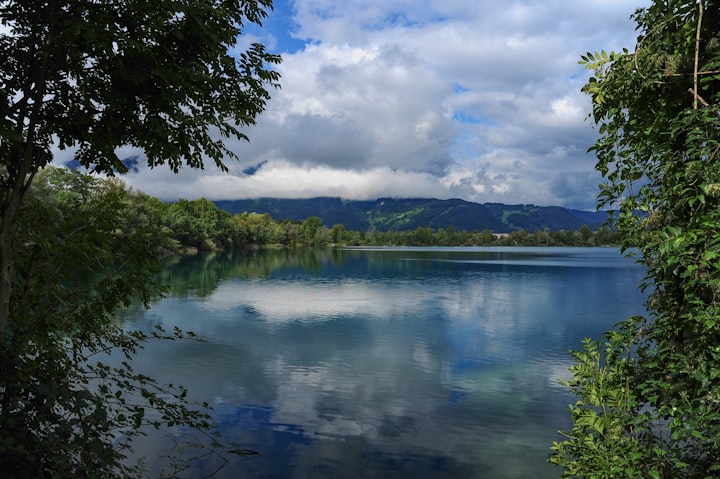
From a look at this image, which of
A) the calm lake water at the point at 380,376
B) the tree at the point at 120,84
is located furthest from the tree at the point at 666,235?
the calm lake water at the point at 380,376

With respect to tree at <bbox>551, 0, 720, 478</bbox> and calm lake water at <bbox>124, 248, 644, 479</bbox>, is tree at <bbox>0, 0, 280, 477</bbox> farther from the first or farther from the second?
→ calm lake water at <bbox>124, 248, 644, 479</bbox>

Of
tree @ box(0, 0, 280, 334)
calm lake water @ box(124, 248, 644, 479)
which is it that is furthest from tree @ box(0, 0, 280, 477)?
calm lake water @ box(124, 248, 644, 479)

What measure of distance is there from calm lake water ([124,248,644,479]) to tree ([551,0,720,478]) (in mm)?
9474

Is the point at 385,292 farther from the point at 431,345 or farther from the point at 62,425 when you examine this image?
the point at 62,425

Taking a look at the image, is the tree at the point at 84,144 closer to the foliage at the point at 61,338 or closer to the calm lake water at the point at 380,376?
the foliage at the point at 61,338

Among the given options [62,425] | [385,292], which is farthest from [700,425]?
[385,292]

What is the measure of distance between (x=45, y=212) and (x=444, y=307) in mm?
44062

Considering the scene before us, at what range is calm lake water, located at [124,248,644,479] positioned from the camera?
14.8 m

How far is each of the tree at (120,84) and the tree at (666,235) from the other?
16.8ft

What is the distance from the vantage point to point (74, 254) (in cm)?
695

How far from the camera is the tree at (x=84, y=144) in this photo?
5.36 m

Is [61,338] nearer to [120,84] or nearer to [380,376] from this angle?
[120,84]

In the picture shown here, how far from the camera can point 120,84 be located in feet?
19.7

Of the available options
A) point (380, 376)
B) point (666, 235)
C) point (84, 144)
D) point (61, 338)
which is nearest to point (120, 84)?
point (84, 144)
